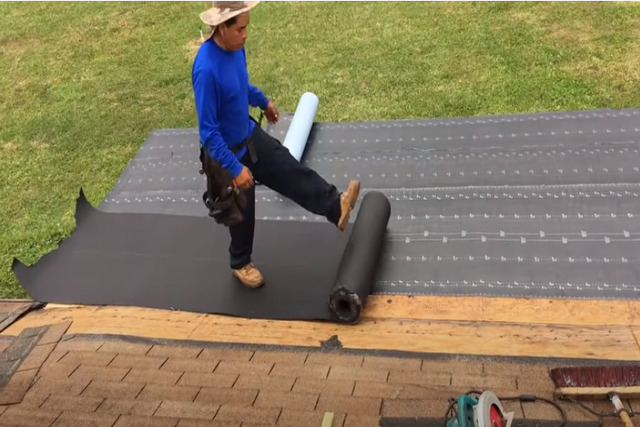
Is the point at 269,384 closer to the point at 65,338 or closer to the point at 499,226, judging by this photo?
the point at 65,338

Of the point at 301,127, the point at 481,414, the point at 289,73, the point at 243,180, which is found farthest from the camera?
the point at 289,73

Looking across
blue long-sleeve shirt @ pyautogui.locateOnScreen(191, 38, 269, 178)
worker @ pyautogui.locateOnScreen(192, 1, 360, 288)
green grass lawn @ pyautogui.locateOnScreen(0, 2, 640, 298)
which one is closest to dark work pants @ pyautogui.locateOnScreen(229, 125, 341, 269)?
worker @ pyautogui.locateOnScreen(192, 1, 360, 288)

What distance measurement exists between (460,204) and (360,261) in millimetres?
1141

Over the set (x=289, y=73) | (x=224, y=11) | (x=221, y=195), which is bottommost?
(x=289, y=73)

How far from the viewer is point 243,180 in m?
3.54

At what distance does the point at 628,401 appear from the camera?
9.13 ft

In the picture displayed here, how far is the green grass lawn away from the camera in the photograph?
19.9 feet

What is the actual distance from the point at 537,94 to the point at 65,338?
479 centimetres

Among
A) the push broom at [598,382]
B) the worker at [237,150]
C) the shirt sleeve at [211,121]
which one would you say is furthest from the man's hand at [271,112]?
the push broom at [598,382]

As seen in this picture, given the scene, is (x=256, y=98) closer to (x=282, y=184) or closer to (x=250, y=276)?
(x=282, y=184)

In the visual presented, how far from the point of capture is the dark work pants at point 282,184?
3.92 meters

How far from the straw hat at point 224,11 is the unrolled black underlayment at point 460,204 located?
166cm

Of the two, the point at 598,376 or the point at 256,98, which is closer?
the point at 598,376

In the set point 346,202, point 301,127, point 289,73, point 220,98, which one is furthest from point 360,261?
point 289,73
